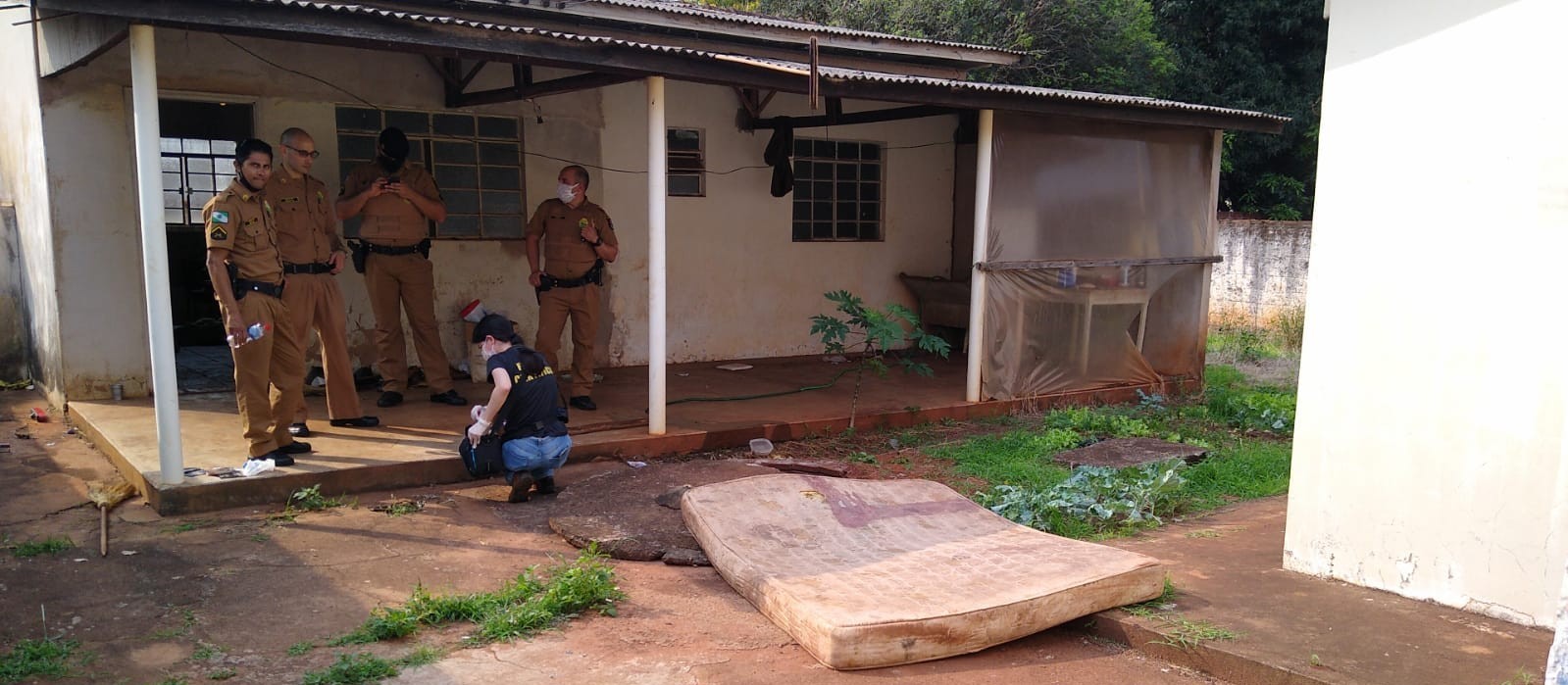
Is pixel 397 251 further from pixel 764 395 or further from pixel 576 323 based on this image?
pixel 764 395

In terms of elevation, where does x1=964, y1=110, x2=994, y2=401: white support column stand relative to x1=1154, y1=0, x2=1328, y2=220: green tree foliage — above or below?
below

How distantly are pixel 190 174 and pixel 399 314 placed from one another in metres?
4.55

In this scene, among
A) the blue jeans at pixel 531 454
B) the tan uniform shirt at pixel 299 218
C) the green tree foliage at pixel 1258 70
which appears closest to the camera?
the blue jeans at pixel 531 454

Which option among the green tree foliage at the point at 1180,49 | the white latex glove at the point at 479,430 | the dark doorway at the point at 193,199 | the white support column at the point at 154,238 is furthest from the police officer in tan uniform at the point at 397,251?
the green tree foliage at the point at 1180,49

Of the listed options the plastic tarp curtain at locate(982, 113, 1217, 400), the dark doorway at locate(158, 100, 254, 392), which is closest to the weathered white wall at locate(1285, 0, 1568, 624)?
the plastic tarp curtain at locate(982, 113, 1217, 400)

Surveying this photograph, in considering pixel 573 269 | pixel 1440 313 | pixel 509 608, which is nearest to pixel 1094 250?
pixel 573 269

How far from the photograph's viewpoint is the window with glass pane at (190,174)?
34.2 ft

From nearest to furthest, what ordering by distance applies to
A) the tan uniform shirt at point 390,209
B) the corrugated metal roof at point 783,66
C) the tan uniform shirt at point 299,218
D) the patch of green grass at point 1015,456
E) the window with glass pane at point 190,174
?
the corrugated metal roof at point 783,66 → the tan uniform shirt at point 299,218 → the patch of green grass at point 1015,456 → the tan uniform shirt at point 390,209 → the window with glass pane at point 190,174

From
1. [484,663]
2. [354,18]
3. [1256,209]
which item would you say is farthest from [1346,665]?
[1256,209]

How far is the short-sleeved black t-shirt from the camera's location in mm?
5645

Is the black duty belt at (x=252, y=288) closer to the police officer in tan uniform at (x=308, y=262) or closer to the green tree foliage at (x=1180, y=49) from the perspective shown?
the police officer in tan uniform at (x=308, y=262)

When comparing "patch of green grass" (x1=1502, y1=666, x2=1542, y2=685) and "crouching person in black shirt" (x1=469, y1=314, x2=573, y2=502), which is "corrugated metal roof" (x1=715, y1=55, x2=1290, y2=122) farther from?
"patch of green grass" (x1=1502, y1=666, x2=1542, y2=685)

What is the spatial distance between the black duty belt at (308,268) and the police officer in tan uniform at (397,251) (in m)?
0.76

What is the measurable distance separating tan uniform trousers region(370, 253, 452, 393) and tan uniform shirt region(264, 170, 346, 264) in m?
0.89
